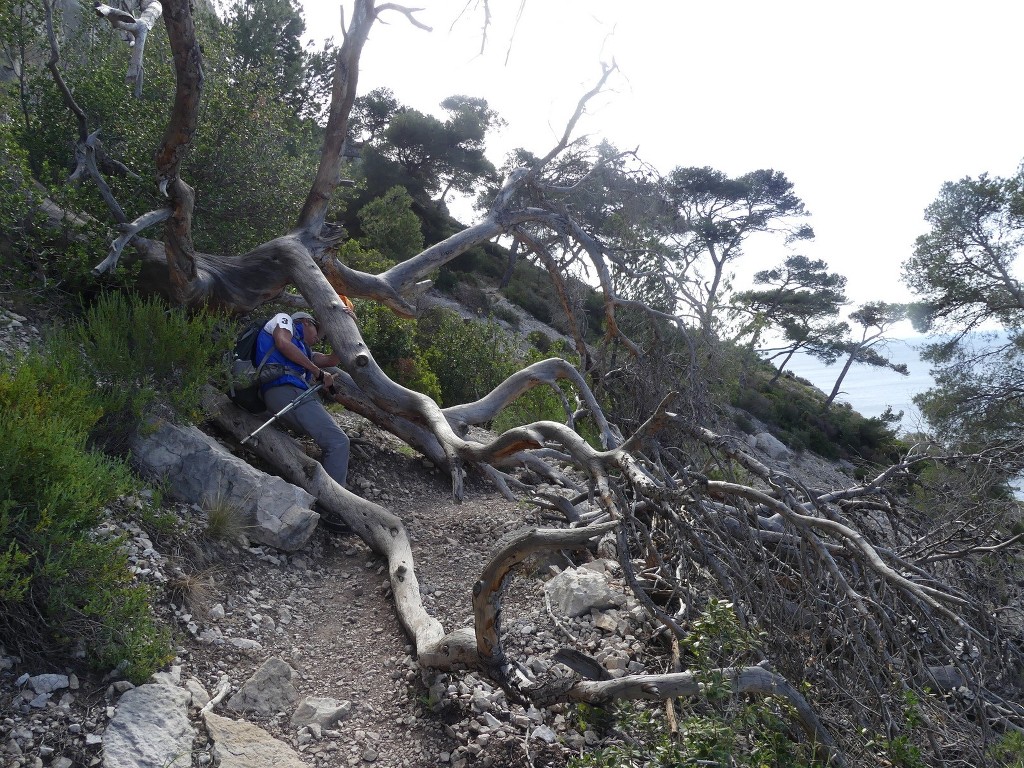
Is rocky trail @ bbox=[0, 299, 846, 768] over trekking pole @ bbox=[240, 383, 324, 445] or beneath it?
beneath

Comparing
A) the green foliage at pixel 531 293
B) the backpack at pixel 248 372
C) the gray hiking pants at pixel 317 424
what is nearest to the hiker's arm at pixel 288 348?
the backpack at pixel 248 372

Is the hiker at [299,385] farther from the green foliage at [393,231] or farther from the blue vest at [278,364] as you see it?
the green foliage at [393,231]

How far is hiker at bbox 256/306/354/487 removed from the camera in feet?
17.9

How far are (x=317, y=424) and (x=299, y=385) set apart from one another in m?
0.36

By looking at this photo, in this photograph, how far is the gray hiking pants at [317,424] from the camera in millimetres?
5531

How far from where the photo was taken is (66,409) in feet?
11.9

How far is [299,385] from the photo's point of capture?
219 inches

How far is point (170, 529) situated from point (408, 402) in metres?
2.45

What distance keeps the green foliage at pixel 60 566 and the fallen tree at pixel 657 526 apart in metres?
1.38

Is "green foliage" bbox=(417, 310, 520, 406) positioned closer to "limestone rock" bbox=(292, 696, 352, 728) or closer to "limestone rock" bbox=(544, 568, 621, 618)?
"limestone rock" bbox=(544, 568, 621, 618)

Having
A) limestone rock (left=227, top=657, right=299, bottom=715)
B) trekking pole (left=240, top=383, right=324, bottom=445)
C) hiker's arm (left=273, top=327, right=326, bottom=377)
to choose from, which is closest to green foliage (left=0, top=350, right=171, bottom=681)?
limestone rock (left=227, top=657, right=299, bottom=715)

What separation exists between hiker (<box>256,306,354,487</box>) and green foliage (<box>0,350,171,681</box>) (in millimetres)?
2295

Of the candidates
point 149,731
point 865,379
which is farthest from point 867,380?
point 149,731

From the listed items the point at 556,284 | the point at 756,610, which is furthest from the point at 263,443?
the point at 756,610
